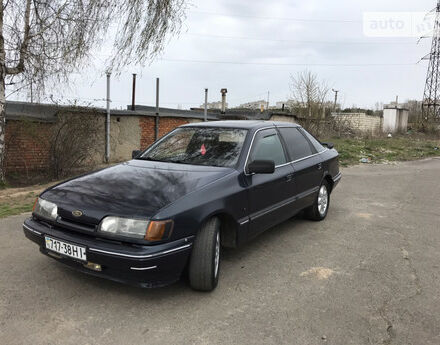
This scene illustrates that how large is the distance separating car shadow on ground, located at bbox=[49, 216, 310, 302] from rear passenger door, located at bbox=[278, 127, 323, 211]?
21.0 inches

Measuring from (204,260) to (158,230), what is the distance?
21.3 inches

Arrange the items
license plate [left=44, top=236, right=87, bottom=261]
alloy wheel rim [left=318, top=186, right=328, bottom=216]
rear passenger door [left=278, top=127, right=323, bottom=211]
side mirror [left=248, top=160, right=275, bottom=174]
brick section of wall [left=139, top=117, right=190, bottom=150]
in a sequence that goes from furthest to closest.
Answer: brick section of wall [left=139, top=117, right=190, bottom=150]
alloy wheel rim [left=318, top=186, right=328, bottom=216]
rear passenger door [left=278, top=127, right=323, bottom=211]
side mirror [left=248, top=160, right=275, bottom=174]
license plate [left=44, top=236, right=87, bottom=261]

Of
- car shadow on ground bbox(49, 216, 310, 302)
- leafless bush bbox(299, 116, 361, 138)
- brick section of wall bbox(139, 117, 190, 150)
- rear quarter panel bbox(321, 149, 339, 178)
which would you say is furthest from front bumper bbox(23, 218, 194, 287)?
leafless bush bbox(299, 116, 361, 138)

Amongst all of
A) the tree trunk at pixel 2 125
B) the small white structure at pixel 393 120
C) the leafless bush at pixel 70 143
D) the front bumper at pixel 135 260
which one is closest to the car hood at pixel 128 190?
the front bumper at pixel 135 260

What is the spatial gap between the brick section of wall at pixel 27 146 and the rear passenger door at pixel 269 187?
6261 millimetres

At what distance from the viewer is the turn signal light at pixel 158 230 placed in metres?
2.80

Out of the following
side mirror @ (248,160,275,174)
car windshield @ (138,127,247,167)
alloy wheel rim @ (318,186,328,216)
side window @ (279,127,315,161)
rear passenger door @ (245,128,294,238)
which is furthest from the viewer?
alloy wheel rim @ (318,186,328,216)

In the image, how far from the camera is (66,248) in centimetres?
299

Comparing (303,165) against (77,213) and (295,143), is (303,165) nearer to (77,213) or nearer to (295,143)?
(295,143)

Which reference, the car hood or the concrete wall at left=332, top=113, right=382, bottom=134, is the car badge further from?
the concrete wall at left=332, top=113, right=382, bottom=134

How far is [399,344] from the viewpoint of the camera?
262cm

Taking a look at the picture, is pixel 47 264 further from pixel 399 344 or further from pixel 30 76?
pixel 30 76

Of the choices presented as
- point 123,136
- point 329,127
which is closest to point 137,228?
point 123,136

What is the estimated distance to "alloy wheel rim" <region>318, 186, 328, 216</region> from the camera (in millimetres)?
5632
